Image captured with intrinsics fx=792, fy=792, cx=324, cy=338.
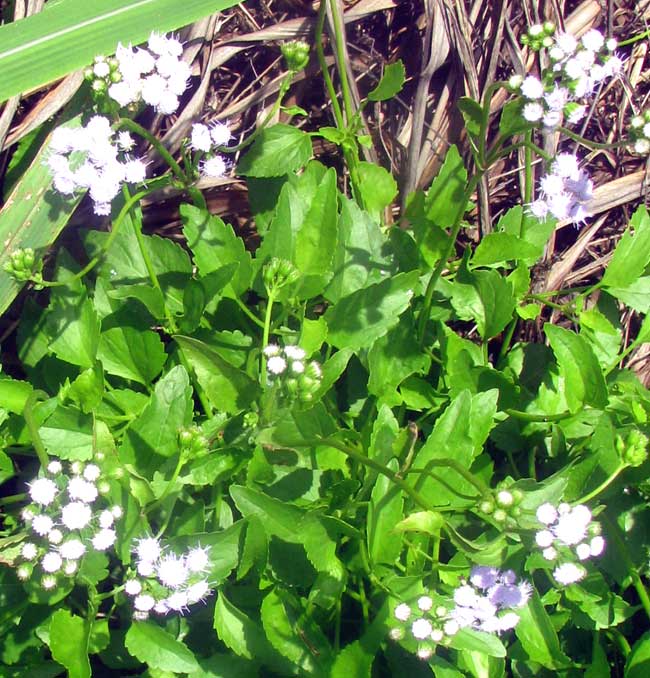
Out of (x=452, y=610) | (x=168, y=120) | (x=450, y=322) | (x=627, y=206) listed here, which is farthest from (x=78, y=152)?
(x=627, y=206)

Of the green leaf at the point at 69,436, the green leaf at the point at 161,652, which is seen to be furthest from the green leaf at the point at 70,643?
the green leaf at the point at 69,436

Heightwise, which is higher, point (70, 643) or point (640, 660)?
point (70, 643)

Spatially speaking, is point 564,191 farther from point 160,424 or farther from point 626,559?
point 160,424

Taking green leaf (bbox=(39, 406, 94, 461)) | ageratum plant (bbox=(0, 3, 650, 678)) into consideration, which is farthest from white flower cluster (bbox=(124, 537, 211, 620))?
green leaf (bbox=(39, 406, 94, 461))

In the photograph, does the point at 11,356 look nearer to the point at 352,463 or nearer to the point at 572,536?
the point at 352,463

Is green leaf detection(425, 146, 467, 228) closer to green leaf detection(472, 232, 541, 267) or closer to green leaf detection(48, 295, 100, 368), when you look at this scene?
green leaf detection(472, 232, 541, 267)

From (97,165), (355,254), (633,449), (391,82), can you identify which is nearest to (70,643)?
(97,165)
